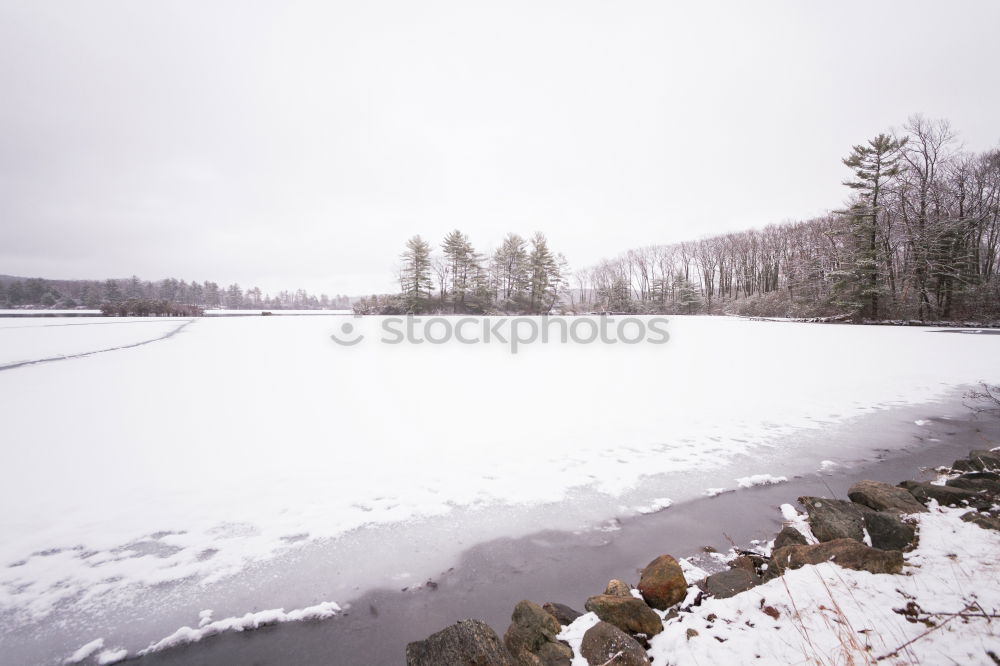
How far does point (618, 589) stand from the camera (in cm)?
257

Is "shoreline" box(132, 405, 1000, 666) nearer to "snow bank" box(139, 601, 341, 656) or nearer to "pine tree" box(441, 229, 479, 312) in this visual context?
"snow bank" box(139, 601, 341, 656)

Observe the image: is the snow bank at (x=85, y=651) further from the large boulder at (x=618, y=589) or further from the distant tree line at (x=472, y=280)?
the distant tree line at (x=472, y=280)

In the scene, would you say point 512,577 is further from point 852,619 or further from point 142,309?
point 142,309

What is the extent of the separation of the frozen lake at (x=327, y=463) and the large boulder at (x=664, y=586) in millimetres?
998

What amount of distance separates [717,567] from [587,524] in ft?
3.71

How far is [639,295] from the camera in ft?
232

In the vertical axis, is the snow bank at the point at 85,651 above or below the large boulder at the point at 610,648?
below

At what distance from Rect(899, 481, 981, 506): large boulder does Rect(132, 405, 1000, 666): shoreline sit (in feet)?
2.03

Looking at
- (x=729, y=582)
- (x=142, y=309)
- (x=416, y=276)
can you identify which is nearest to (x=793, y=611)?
(x=729, y=582)

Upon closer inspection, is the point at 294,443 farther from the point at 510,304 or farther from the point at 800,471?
the point at 510,304

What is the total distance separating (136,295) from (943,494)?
109m

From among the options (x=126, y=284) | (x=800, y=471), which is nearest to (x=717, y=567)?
(x=800, y=471)

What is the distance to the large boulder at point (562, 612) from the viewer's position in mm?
2418

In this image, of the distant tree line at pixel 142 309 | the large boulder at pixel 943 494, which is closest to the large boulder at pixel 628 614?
the large boulder at pixel 943 494
